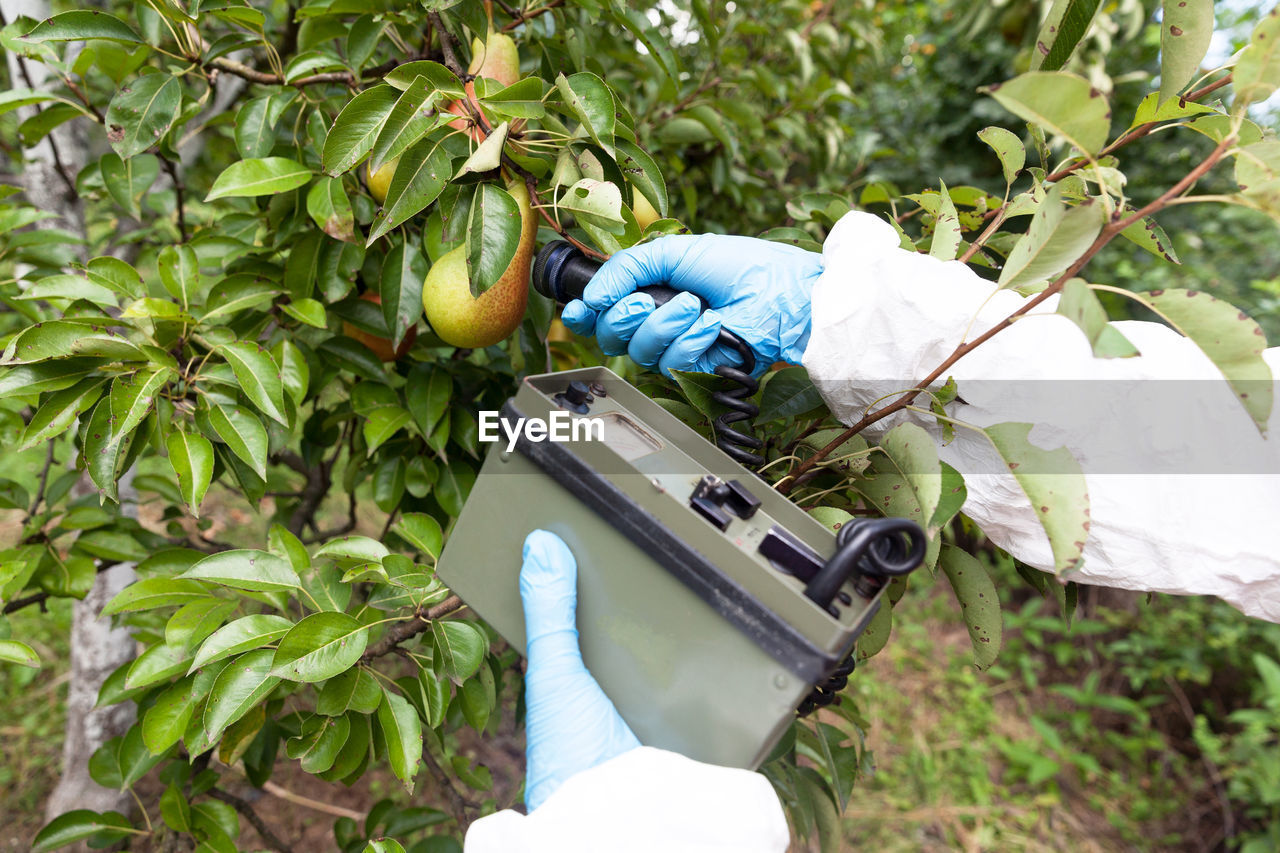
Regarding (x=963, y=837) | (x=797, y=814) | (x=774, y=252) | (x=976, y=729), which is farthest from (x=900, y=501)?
(x=976, y=729)

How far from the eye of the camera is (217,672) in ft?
2.92

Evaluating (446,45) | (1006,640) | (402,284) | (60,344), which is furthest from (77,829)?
(1006,640)

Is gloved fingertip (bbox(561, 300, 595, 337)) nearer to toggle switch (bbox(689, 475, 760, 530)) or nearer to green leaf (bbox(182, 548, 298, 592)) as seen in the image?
toggle switch (bbox(689, 475, 760, 530))

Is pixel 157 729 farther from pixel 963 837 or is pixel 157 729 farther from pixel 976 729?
pixel 976 729

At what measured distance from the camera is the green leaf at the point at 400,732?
871 mm

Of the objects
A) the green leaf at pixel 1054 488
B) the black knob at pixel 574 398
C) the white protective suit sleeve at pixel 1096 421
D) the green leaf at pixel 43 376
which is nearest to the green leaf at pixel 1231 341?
the green leaf at pixel 1054 488

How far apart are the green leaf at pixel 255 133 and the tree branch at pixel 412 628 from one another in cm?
72

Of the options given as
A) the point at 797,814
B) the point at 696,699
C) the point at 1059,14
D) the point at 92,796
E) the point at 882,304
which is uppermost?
the point at 1059,14

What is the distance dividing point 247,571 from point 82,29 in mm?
783

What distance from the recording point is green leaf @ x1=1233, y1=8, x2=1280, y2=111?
1.85 feet

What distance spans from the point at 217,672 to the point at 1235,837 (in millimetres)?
3318

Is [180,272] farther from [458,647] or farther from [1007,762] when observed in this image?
[1007,762]

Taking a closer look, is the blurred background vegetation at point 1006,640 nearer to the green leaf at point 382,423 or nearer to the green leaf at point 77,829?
the green leaf at point 382,423

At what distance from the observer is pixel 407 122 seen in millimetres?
834
